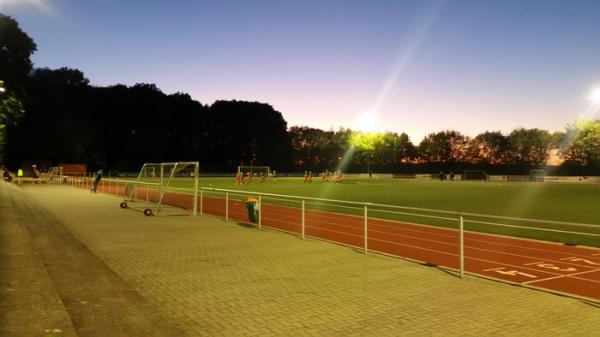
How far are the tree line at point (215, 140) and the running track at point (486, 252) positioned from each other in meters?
58.5

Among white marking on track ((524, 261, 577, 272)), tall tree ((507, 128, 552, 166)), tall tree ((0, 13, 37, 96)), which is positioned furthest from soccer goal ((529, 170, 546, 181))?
white marking on track ((524, 261, 577, 272))

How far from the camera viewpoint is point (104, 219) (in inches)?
663

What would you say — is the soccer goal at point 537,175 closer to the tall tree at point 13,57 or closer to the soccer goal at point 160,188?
the soccer goal at point 160,188

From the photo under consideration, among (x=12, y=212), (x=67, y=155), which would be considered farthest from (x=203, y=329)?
(x=67, y=155)

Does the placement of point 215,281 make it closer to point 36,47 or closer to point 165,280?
point 165,280

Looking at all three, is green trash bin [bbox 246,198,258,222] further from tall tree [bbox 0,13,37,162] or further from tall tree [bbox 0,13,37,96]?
tall tree [bbox 0,13,37,96]

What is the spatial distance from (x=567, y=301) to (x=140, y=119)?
84410 millimetres

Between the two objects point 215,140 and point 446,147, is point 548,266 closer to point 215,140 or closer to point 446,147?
point 215,140

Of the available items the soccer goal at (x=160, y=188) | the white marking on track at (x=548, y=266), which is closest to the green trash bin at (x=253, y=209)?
the soccer goal at (x=160, y=188)

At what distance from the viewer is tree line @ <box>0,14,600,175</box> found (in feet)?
244

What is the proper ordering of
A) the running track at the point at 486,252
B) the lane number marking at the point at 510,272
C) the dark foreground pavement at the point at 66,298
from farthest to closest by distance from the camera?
the lane number marking at the point at 510,272, the running track at the point at 486,252, the dark foreground pavement at the point at 66,298

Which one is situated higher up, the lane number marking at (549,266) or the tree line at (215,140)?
the tree line at (215,140)

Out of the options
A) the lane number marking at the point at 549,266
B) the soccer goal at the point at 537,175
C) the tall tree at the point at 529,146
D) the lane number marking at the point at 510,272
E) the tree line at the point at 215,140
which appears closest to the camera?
the lane number marking at the point at 510,272

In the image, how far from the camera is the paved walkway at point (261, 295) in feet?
18.0
